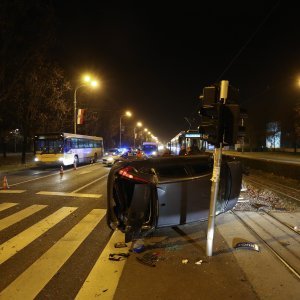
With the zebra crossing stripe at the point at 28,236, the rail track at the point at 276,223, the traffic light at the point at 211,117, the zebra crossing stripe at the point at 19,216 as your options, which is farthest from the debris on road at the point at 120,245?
the zebra crossing stripe at the point at 19,216

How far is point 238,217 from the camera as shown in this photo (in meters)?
9.41

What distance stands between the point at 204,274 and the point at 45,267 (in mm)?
2510

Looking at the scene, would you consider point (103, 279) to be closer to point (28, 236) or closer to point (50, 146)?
point (28, 236)

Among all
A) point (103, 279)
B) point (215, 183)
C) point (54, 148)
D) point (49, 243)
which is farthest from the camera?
point (54, 148)

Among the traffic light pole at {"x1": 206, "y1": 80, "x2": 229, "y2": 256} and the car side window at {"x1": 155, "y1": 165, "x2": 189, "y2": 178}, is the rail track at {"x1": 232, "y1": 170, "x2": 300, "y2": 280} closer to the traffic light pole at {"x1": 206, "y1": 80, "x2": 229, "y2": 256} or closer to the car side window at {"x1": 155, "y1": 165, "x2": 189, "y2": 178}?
the traffic light pole at {"x1": 206, "y1": 80, "x2": 229, "y2": 256}

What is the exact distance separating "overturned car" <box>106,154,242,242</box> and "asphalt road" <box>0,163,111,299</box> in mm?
→ 694

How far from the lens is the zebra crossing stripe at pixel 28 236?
6.54 m

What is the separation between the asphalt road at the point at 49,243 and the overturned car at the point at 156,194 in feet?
2.28

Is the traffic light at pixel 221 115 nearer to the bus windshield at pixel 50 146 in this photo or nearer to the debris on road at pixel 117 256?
the debris on road at pixel 117 256

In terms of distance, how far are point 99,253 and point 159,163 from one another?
7.02ft

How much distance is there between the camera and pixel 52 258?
6191 mm

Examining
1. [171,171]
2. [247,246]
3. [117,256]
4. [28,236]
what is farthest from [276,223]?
[28,236]

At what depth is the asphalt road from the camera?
16.6ft

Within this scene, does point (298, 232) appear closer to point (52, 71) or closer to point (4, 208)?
point (4, 208)
